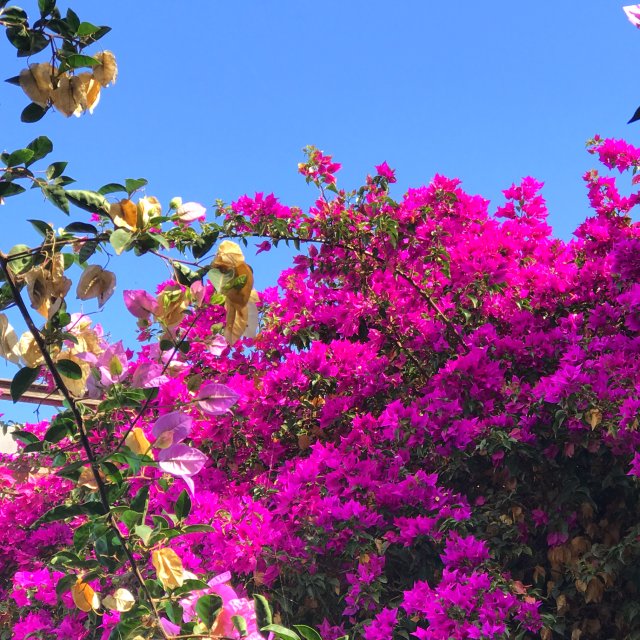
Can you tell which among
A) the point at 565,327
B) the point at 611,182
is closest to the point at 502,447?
the point at 565,327

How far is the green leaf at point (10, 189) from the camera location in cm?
103

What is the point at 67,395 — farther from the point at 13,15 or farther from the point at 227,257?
the point at 13,15

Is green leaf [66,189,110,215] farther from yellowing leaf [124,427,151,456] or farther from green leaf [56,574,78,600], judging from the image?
green leaf [56,574,78,600]

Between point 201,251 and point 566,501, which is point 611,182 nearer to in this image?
point 566,501

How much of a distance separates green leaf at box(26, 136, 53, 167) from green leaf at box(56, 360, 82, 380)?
291 mm

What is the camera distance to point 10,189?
1043mm

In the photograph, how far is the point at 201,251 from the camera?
41.3 inches

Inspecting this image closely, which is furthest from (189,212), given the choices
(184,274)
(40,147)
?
(40,147)

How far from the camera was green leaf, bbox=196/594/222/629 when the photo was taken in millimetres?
1024

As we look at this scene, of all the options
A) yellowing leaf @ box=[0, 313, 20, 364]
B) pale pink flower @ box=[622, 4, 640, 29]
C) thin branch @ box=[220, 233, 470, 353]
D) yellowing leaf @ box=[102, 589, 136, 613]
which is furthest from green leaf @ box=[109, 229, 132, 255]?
thin branch @ box=[220, 233, 470, 353]

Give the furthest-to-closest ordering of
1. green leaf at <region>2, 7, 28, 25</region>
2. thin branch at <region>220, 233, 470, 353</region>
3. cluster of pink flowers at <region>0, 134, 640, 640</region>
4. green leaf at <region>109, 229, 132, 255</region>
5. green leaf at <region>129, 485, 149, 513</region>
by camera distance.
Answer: thin branch at <region>220, 233, 470, 353</region>, cluster of pink flowers at <region>0, 134, 640, 640</region>, green leaf at <region>129, 485, 149, 513</region>, green leaf at <region>2, 7, 28, 25</region>, green leaf at <region>109, 229, 132, 255</region>

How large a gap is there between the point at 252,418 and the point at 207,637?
211cm

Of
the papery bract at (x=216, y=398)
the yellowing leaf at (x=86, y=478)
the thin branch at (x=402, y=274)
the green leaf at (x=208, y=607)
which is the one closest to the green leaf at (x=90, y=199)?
the papery bract at (x=216, y=398)

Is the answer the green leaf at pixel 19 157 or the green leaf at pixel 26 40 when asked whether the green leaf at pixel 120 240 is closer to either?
the green leaf at pixel 19 157
